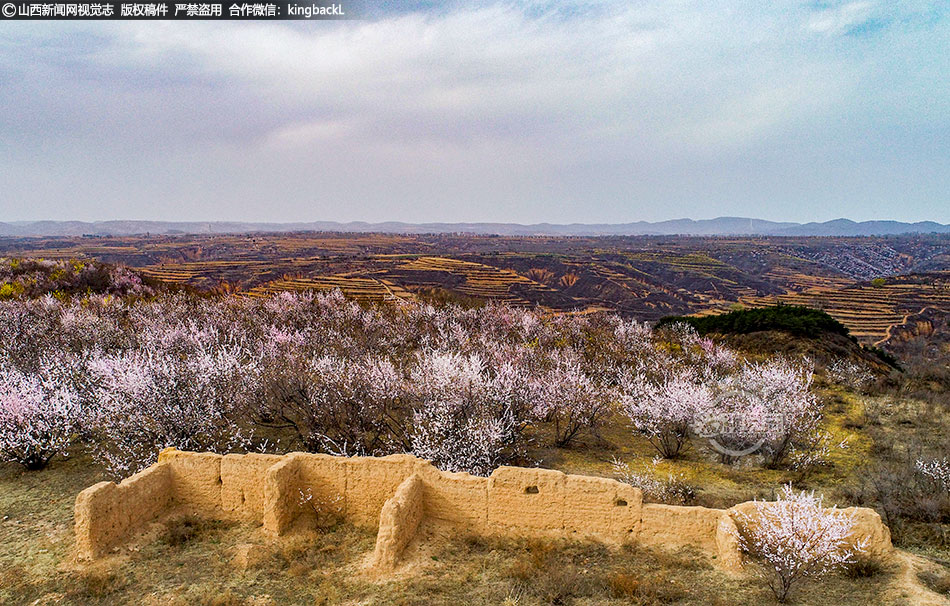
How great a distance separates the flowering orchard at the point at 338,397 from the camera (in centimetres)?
1432

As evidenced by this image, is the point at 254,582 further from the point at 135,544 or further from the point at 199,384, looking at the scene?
the point at 199,384

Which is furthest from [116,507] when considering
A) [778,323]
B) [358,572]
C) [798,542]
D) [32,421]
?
[778,323]

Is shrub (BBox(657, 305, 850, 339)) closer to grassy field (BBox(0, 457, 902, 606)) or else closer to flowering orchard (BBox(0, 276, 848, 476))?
flowering orchard (BBox(0, 276, 848, 476))

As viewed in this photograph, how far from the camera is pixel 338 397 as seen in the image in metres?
16.4

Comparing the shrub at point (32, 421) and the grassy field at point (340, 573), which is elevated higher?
the shrub at point (32, 421)

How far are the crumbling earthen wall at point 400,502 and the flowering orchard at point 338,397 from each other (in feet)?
9.70

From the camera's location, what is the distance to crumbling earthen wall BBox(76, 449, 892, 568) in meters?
9.45

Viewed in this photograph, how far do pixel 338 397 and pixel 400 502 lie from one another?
24.8ft

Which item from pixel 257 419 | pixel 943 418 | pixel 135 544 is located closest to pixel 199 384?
pixel 257 419

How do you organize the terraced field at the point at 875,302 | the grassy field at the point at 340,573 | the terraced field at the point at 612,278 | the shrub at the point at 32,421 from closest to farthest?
the grassy field at the point at 340,573 < the shrub at the point at 32,421 < the terraced field at the point at 875,302 < the terraced field at the point at 612,278

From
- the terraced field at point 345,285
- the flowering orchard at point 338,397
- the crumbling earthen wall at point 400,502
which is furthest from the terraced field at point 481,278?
the crumbling earthen wall at point 400,502

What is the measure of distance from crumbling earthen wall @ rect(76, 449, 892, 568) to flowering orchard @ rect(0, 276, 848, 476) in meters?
2.96

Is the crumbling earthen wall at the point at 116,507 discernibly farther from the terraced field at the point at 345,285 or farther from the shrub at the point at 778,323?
the terraced field at the point at 345,285

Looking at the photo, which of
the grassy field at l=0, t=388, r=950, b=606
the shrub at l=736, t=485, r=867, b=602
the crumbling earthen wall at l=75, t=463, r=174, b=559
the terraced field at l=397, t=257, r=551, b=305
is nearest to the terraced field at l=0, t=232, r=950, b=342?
the terraced field at l=397, t=257, r=551, b=305
